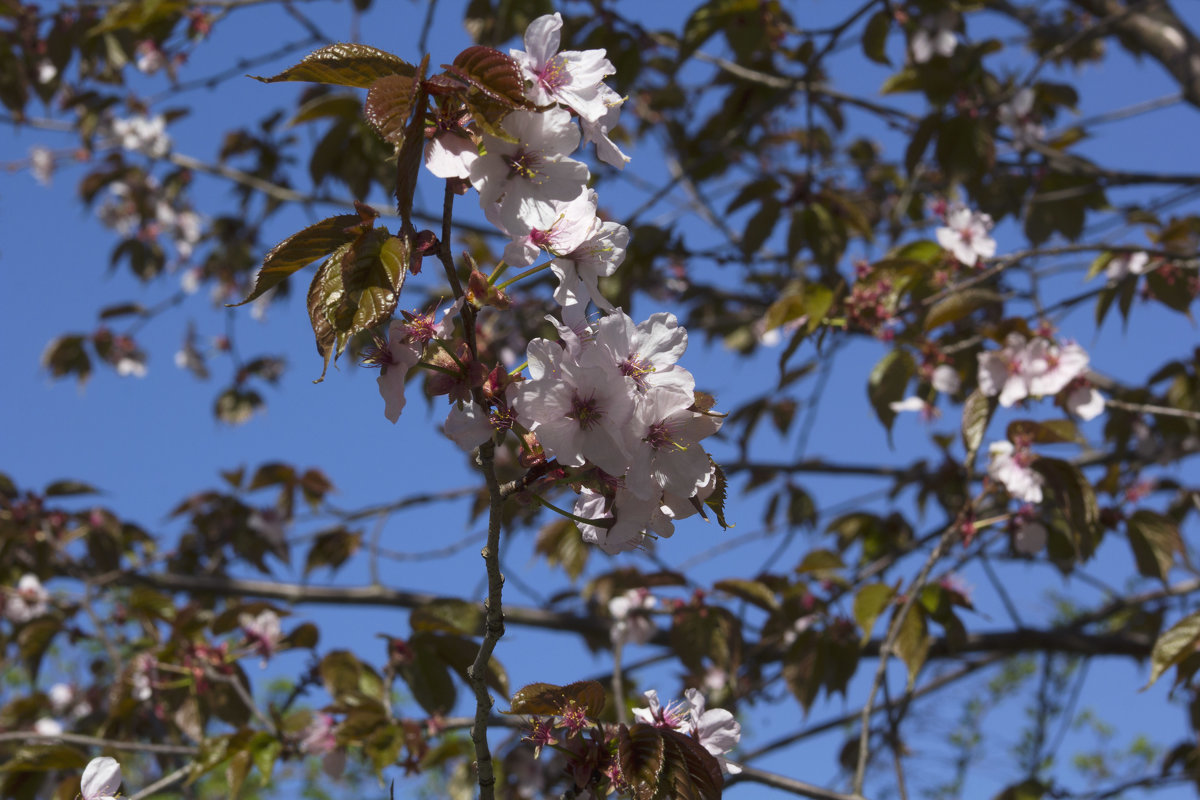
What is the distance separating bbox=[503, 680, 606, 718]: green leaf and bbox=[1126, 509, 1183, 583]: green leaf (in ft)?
6.12

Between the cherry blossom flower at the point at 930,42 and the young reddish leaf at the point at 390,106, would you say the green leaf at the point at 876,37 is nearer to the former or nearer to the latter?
the cherry blossom flower at the point at 930,42

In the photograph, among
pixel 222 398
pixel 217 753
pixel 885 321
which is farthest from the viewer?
pixel 222 398

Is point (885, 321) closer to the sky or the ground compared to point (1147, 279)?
closer to the ground

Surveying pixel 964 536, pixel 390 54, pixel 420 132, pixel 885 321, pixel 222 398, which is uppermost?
pixel 222 398

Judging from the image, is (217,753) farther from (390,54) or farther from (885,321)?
(885,321)

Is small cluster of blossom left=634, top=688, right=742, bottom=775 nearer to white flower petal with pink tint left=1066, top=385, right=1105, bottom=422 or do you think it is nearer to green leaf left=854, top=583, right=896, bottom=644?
green leaf left=854, top=583, right=896, bottom=644

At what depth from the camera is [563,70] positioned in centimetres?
96

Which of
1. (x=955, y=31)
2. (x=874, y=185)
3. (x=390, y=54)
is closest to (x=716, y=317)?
(x=874, y=185)

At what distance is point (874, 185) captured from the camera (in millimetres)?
4000

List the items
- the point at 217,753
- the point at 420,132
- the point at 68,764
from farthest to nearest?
the point at 217,753, the point at 68,764, the point at 420,132

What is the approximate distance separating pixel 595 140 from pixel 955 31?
2.30m

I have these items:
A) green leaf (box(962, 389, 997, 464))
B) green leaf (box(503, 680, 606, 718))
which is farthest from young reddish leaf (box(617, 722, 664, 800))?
green leaf (box(962, 389, 997, 464))

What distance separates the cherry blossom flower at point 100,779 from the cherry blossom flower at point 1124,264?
96.8 inches

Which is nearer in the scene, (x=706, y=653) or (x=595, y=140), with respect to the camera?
(x=595, y=140)
